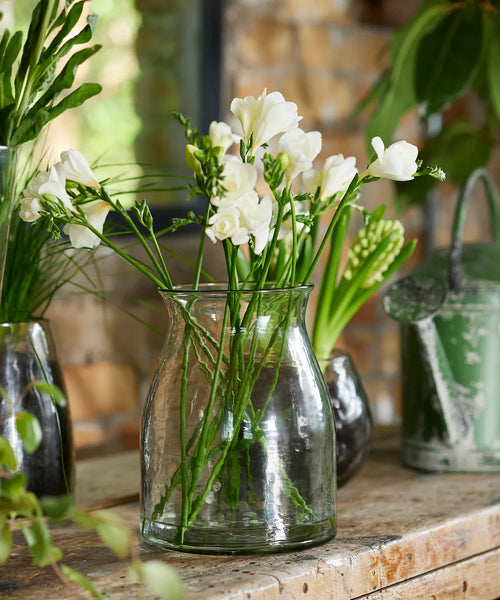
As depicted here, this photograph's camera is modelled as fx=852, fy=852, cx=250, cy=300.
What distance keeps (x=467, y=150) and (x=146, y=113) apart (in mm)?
542

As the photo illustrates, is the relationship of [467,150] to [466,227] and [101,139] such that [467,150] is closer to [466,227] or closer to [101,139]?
[466,227]

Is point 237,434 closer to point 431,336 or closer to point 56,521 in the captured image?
point 56,521

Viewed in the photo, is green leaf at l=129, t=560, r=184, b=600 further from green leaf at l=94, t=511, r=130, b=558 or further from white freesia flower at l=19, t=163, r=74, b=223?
white freesia flower at l=19, t=163, r=74, b=223

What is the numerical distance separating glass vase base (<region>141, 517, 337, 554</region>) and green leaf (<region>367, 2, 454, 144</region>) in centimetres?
69

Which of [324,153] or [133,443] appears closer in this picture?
[133,443]

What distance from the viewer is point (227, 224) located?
61 cm

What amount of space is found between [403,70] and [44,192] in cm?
77

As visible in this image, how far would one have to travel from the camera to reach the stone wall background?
136 cm

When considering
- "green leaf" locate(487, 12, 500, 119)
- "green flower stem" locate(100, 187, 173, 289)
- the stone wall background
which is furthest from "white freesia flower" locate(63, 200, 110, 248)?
"green leaf" locate(487, 12, 500, 119)

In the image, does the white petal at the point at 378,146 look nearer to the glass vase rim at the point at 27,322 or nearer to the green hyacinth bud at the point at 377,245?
the green hyacinth bud at the point at 377,245

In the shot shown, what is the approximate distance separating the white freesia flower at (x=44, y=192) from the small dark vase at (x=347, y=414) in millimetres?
356

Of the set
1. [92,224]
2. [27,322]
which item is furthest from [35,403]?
[92,224]

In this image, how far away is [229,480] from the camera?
0.66 metres

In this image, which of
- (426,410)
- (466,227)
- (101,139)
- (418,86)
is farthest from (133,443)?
(466,227)
